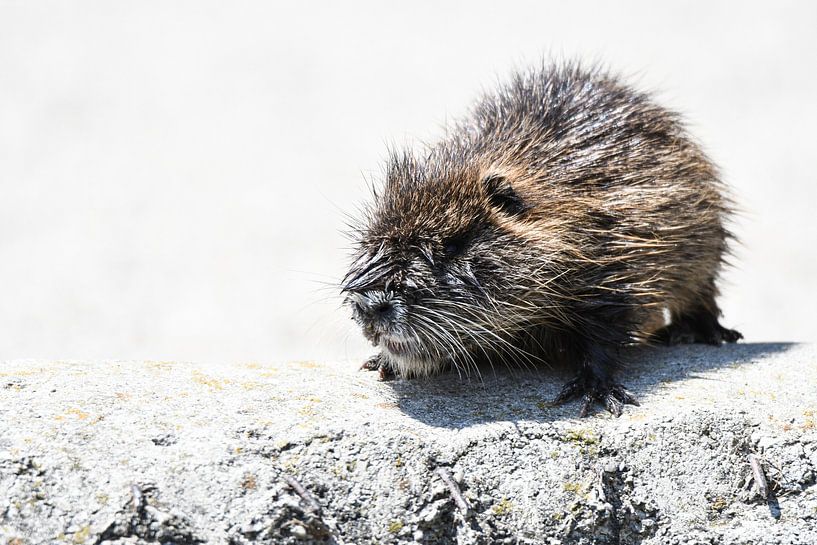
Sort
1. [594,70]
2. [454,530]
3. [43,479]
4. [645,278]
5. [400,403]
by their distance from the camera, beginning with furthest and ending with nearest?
[594,70] < [645,278] < [400,403] < [454,530] < [43,479]

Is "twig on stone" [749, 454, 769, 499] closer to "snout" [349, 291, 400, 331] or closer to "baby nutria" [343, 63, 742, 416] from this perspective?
"baby nutria" [343, 63, 742, 416]

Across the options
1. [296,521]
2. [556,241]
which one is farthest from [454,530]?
[556,241]

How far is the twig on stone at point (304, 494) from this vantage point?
16.8ft

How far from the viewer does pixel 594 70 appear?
9086 millimetres

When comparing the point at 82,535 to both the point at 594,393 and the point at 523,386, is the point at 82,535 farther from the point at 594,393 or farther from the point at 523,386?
the point at 594,393

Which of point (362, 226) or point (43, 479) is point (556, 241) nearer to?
point (362, 226)

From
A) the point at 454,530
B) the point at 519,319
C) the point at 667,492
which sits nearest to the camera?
the point at 454,530

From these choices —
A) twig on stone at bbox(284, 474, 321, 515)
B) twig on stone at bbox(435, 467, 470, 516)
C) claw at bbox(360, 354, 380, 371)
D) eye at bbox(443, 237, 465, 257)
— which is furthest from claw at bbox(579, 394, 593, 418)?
twig on stone at bbox(284, 474, 321, 515)

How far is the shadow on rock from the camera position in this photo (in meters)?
6.23

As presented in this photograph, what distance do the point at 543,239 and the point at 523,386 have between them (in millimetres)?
1098

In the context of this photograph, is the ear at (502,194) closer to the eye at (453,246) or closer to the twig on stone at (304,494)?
the eye at (453,246)

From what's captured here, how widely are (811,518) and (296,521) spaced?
312cm

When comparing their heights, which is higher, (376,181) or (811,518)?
(376,181)

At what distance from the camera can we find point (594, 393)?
6.59 metres
